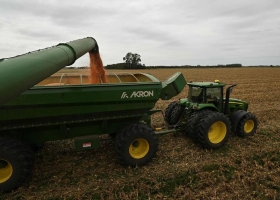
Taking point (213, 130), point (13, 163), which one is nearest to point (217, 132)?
point (213, 130)

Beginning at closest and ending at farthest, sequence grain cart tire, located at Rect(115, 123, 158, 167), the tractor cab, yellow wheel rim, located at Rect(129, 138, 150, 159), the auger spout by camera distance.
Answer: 1. the auger spout
2. grain cart tire, located at Rect(115, 123, 158, 167)
3. yellow wheel rim, located at Rect(129, 138, 150, 159)
4. the tractor cab

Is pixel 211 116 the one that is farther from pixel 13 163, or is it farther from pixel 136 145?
pixel 13 163

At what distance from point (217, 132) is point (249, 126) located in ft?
4.03

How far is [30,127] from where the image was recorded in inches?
155

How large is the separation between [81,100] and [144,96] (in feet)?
4.17

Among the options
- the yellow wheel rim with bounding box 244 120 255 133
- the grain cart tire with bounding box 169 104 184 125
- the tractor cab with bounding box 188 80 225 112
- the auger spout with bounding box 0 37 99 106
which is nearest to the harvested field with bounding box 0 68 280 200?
the yellow wheel rim with bounding box 244 120 255 133

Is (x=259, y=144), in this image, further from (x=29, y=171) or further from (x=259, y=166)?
(x=29, y=171)

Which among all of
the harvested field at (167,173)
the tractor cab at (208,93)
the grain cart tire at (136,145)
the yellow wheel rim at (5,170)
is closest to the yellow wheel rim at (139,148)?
the grain cart tire at (136,145)

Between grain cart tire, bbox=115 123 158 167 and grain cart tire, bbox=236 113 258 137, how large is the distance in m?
2.76

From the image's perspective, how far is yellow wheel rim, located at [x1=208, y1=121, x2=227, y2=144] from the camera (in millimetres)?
5492

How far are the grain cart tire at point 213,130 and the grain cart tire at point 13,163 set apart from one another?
12.1ft

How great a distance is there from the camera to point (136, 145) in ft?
15.8

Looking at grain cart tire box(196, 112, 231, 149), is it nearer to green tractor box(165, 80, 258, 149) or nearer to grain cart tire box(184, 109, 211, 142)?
green tractor box(165, 80, 258, 149)

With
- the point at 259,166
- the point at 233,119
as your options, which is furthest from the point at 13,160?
the point at 233,119
